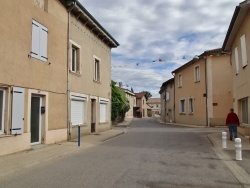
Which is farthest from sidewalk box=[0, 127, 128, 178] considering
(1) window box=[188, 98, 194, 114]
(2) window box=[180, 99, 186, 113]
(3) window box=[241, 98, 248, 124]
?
(2) window box=[180, 99, 186, 113]

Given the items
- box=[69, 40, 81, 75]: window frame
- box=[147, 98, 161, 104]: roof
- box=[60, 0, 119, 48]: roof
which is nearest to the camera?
box=[60, 0, 119, 48]: roof

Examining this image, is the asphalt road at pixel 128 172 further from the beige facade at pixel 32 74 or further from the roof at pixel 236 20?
the roof at pixel 236 20

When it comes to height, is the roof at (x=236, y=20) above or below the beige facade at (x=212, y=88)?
above

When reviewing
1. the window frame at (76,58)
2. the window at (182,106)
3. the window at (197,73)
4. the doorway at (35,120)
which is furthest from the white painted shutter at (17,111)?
the window at (182,106)

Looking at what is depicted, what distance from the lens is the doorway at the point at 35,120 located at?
12531 mm

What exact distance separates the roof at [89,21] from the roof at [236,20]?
787 cm

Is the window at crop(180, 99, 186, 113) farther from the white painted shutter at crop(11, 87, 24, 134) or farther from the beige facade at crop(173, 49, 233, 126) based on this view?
the white painted shutter at crop(11, 87, 24, 134)

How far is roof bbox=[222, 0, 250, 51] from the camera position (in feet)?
46.0

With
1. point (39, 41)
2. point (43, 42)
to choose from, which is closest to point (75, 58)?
point (43, 42)

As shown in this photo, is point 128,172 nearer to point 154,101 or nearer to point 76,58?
point 76,58

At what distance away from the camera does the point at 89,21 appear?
18.3 m

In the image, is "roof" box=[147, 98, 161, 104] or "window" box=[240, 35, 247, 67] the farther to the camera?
"roof" box=[147, 98, 161, 104]

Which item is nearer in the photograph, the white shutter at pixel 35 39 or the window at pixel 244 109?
the white shutter at pixel 35 39

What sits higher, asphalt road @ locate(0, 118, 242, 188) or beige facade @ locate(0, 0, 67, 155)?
beige facade @ locate(0, 0, 67, 155)
